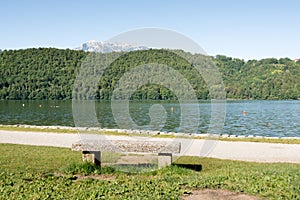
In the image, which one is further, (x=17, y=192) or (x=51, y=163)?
(x=51, y=163)

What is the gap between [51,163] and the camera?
10938mm

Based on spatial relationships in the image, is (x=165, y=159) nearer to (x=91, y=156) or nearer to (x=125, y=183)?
(x=91, y=156)

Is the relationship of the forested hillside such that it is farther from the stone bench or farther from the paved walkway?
the stone bench

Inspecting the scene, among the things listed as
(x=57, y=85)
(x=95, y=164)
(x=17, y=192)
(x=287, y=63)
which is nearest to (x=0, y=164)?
(x=95, y=164)

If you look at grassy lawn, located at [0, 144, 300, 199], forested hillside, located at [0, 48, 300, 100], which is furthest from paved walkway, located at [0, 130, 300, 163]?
forested hillside, located at [0, 48, 300, 100]

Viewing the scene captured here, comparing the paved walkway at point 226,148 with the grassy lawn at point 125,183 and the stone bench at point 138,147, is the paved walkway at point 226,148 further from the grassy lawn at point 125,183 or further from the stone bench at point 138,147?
the grassy lawn at point 125,183

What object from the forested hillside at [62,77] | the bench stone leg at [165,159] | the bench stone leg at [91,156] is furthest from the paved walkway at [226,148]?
the forested hillside at [62,77]

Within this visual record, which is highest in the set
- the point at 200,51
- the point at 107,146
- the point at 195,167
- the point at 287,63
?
the point at 287,63

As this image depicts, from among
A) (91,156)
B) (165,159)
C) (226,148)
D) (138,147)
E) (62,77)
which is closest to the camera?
(138,147)

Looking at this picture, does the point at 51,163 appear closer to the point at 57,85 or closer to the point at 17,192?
the point at 17,192

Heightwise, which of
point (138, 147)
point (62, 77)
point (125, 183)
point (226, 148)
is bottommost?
point (226, 148)

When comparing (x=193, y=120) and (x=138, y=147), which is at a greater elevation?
(x=138, y=147)

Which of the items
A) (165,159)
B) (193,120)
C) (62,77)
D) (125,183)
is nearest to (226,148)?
(165,159)

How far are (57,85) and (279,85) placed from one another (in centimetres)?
7056
